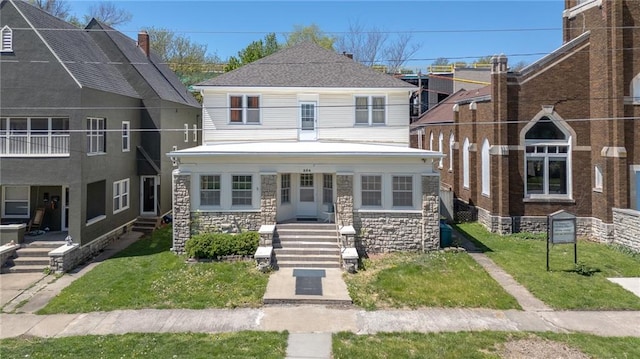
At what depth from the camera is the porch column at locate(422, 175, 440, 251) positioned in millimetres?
16234

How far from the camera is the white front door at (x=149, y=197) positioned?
2323 centimetres

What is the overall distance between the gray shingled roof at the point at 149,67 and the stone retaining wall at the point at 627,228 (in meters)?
22.1

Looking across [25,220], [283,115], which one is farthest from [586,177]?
[25,220]

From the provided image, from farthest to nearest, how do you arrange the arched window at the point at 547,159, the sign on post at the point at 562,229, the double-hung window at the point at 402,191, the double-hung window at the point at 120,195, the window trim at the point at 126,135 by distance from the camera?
the window trim at the point at 126,135
the double-hung window at the point at 120,195
the arched window at the point at 547,159
the double-hung window at the point at 402,191
the sign on post at the point at 562,229

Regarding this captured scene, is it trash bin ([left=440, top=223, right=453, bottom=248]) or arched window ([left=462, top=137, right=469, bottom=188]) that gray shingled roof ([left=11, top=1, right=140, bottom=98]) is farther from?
arched window ([left=462, top=137, right=469, bottom=188])

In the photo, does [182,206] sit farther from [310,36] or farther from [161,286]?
[310,36]

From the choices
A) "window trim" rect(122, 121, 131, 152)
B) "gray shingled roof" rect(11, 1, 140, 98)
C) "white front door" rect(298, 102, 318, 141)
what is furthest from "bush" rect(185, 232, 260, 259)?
"window trim" rect(122, 121, 131, 152)

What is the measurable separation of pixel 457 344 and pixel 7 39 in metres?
18.4

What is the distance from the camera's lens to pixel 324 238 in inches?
629

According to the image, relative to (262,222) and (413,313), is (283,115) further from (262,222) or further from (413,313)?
(413,313)

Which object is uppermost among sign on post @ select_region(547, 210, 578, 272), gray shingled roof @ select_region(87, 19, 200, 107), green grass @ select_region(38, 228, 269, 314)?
gray shingled roof @ select_region(87, 19, 200, 107)

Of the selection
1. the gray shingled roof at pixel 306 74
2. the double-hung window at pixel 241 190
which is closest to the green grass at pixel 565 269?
the gray shingled roof at pixel 306 74

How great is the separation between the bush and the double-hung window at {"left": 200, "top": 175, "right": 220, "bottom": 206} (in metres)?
1.50

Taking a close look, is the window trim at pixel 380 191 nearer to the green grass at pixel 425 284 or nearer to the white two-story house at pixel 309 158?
the white two-story house at pixel 309 158
